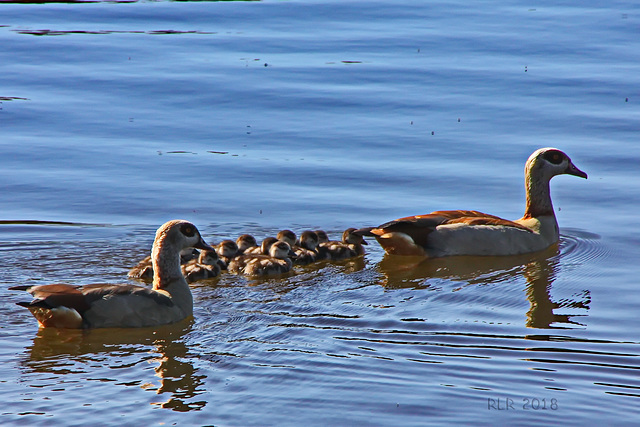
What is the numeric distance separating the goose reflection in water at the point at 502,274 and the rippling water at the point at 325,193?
1.9 inches

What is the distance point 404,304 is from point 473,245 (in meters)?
2.71

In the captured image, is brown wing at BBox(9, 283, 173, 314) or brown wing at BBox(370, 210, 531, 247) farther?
brown wing at BBox(370, 210, 531, 247)

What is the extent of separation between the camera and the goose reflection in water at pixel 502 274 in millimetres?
10641

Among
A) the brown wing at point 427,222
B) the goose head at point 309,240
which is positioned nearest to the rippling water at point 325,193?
the brown wing at point 427,222

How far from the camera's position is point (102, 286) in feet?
32.8

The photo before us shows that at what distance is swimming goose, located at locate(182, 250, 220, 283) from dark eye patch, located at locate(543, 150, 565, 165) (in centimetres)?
505

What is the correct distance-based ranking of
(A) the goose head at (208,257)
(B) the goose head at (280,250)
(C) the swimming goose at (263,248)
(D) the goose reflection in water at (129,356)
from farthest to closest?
(C) the swimming goose at (263,248), (B) the goose head at (280,250), (A) the goose head at (208,257), (D) the goose reflection in water at (129,356)

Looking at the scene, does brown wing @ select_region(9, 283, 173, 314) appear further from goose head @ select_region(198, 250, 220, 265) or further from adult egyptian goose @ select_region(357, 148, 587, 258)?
adult egyptian goose @ select_region(357, 148, 587, 258)

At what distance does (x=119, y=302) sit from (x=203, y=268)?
2094 mm

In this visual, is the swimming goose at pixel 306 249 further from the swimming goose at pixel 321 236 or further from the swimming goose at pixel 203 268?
the swimming goose at pixel 203 268

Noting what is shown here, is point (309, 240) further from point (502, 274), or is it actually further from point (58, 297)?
point (58, 297)

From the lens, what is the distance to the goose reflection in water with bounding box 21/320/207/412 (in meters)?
8.29

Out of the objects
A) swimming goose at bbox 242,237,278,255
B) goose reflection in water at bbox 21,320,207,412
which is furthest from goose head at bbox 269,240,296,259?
goose reflection in water at bbox 21,320,207,412

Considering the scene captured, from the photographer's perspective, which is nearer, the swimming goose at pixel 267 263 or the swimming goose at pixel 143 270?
the swimming goose at pixel 143 270
